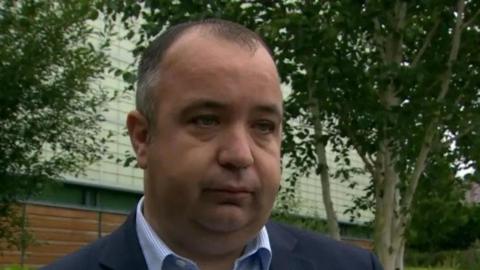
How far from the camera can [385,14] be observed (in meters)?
6.82

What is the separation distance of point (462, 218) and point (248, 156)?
7333mm

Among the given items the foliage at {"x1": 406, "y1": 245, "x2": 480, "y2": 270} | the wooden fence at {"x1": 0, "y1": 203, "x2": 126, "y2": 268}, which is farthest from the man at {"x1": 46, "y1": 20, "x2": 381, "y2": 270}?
the foliage at {"x1": 406, "y1": 245, "x2": 480, "y2": 270}

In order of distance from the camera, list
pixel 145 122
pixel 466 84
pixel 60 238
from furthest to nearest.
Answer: pixel 60 238, pixel 466 84, pixel 145 122

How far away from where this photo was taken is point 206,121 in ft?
5.75

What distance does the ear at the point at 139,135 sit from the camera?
1858 mm

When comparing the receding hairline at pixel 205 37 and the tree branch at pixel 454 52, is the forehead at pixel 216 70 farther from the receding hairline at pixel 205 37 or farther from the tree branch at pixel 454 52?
the tree branch at pixel 454 52

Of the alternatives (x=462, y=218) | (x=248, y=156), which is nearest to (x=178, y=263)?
(x=248, y=156)

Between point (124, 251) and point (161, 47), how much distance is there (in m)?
0.44

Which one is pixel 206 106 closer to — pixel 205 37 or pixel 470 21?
pixel 205 37

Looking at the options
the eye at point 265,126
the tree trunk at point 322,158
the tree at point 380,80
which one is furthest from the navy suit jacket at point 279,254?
the tree trunk at point 322,158

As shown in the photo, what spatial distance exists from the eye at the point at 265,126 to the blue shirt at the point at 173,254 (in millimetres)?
253

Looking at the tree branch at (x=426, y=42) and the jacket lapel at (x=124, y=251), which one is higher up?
the tree branch at (x=426, y=42)

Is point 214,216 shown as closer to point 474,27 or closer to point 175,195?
point 175,195

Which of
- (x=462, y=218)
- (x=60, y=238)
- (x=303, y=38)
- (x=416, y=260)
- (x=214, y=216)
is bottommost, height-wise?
(x=416, y=260)
